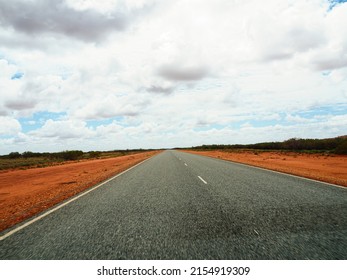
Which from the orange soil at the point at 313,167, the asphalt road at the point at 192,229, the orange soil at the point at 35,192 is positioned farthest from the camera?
the orange soil at the point at 313,167

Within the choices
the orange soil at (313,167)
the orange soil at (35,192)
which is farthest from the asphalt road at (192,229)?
the orange soil at (313,167)

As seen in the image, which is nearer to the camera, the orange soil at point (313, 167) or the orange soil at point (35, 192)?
the orange soil at point (35, 192)

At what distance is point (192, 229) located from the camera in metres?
4.16

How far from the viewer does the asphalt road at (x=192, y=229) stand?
128 inches

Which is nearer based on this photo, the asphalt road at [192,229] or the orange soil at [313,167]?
the asphalt road at [192,229]

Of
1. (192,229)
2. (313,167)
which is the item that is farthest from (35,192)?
(313,167)

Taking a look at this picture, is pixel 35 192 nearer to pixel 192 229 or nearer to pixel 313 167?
pixel 192 229

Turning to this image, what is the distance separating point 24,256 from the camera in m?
3.27

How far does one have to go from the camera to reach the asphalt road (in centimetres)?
324

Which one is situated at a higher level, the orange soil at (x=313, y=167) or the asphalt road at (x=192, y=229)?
the asphalt road at (x=192, y=229)

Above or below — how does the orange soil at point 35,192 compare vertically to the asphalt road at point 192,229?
below

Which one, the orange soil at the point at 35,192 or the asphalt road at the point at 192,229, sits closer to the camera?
the asphalt road at the point at 192,229

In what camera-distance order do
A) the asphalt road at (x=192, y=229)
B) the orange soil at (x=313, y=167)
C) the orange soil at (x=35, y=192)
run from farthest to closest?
1. the orange soil at (x=313, y=167)
2. the orange soil at (x=35, y=192)
3. the asphalt road at (x=192, y=229)

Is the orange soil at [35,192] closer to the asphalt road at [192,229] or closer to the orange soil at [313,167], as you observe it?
the asphalt road at [192,229]
